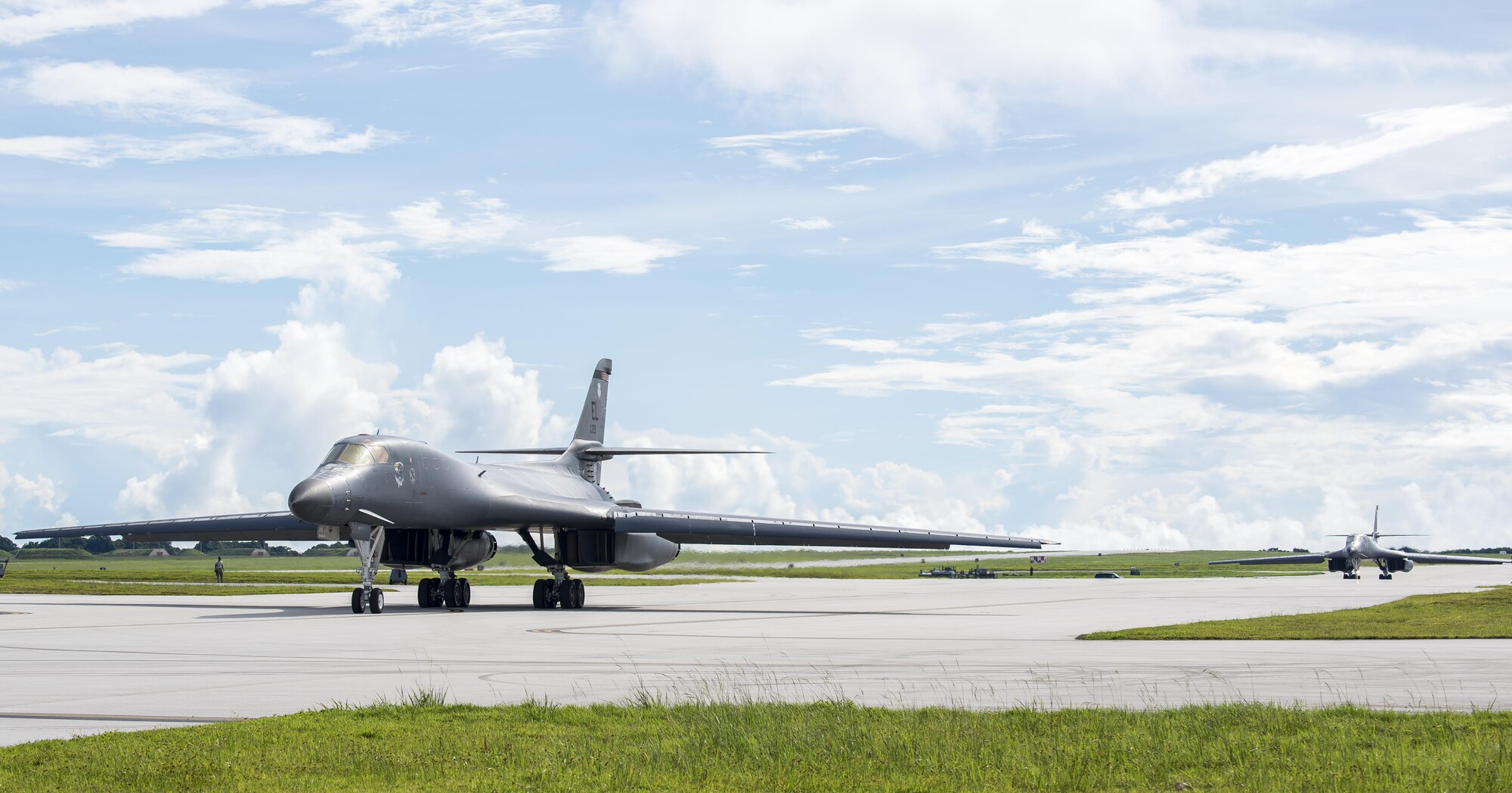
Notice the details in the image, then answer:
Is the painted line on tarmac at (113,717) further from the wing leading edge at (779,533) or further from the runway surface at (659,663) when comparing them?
the wing leading edge at (779,533)

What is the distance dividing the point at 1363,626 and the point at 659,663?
508 inches

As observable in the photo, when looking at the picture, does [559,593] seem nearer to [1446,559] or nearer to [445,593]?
[445,593]

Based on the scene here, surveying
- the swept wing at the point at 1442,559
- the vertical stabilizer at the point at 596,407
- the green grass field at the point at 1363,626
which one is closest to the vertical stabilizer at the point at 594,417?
the vertical stabilizer at the point at 596,407

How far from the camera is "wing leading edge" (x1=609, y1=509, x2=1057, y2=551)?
32875mm

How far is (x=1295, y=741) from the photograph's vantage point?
9.26m

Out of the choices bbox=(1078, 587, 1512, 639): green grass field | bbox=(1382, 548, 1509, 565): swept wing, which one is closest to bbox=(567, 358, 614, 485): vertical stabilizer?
bbox=(1078, 587, 1512, 639): green grass field

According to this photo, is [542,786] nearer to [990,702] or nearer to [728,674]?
[990,702]

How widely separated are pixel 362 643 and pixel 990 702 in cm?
1152

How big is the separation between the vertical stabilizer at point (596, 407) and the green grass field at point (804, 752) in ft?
108

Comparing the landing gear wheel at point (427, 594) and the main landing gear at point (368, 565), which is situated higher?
the main landing gear at point (368, 565)

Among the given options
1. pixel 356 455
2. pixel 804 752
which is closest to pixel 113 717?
pixel 804 752

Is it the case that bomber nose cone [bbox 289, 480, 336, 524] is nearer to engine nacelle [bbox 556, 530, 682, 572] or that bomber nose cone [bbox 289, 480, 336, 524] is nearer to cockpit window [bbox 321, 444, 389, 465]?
cockpit window [bbox 321, 444, 389, 465]

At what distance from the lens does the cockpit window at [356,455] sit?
97.6 feet

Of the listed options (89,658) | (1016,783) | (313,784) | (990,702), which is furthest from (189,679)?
(1016,783)
